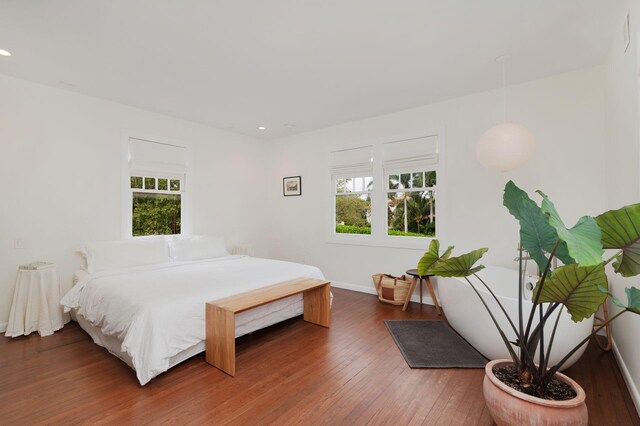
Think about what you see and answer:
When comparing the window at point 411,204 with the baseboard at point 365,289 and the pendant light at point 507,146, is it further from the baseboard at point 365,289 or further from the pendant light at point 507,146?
the pendant light at point 507,146

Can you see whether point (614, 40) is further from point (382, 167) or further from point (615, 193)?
point (382, 167)

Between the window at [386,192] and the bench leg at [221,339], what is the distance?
2.75 metres

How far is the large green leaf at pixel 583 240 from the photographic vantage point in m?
1.01

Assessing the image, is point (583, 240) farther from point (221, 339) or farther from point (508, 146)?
point (221, 339)

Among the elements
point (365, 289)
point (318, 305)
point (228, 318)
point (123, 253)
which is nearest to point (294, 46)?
point (228, 318)

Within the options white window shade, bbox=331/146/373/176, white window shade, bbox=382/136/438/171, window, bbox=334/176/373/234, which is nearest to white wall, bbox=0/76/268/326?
white window shade, bbox=331/146/373/176

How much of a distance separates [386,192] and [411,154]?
667mm

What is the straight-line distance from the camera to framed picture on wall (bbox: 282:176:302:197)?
545 cm

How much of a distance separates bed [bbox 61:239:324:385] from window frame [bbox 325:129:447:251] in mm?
1323

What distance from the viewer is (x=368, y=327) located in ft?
10.7

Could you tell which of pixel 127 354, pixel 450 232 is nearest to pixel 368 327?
pixel 450 232

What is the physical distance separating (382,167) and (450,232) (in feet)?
4.45

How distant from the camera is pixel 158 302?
2.32m

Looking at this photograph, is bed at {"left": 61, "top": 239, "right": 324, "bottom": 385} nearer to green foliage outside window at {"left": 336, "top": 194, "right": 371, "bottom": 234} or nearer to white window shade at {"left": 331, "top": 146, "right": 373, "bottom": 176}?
green foliage outside window at {"left": 336, "top": 194, "right": 371, "bottom": 234}
